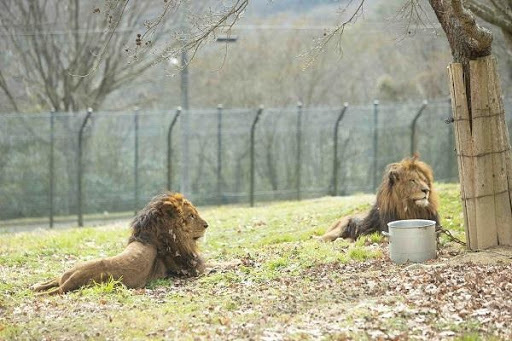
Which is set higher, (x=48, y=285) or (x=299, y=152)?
(x=299, y=152)

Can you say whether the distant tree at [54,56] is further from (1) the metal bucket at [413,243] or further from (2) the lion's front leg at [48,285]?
(1) the metal bucket at [413,243]

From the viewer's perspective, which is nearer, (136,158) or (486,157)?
(486,157)

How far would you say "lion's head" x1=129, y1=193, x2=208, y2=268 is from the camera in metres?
9.88

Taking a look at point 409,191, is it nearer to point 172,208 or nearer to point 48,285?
point 172,208

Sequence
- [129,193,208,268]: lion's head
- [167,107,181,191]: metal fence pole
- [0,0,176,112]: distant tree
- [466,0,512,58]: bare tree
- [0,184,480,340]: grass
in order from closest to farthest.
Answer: [0,184,480,340]: grass, [129,193,208,268]: lion's head, [466,0,512,58]: bare tree, [167,107,181,191]: metal fence pole, [0,0,176,112]: distant tree

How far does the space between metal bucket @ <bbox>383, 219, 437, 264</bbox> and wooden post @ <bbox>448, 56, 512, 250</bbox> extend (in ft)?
1.58

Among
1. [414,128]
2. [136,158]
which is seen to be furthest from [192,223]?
[414,128]

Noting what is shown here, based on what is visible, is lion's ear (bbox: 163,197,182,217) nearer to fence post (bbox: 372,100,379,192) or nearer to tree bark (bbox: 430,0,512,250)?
tree bark (bbox: 430,0,512,250)

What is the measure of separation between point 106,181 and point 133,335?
42.4 feet

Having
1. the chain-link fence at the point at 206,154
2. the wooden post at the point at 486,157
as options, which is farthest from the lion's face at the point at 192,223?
the chain-link fence at the point at 206,154

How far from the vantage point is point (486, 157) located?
9.38 m

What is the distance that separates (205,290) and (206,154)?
468 inches

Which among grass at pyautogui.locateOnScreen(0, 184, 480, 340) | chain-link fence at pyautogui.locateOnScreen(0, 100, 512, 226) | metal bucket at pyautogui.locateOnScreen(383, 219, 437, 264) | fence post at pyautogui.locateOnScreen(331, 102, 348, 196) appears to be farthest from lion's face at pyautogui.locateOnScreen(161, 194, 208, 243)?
fence post at pyautogui.locateOnScreen(331, 102, 348, 196)

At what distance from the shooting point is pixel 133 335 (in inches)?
282
